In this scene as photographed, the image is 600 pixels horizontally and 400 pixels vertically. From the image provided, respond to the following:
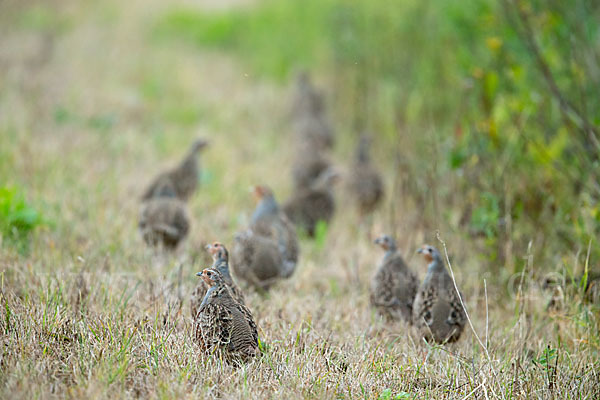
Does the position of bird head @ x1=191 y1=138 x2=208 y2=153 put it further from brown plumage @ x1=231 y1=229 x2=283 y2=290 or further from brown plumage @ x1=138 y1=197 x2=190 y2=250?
brown plumage @ x1=231 y1=229 x2=283 y2=290

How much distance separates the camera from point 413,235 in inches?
266

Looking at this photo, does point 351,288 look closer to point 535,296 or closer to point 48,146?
point 535,296

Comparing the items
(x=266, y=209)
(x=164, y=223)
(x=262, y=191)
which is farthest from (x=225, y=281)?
(x=262, y=191)

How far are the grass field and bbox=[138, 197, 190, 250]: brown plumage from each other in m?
0.16

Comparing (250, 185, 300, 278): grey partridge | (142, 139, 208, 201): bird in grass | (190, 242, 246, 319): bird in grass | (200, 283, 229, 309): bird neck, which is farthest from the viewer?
(142, 139, 208, 201): bird in grass

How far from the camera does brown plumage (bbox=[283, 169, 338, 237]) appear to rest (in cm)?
770

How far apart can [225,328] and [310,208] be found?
383cm

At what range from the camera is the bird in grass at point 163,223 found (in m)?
6.13

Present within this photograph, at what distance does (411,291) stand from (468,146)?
1834 millimetres

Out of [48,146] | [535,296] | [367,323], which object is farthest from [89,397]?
[48,146]

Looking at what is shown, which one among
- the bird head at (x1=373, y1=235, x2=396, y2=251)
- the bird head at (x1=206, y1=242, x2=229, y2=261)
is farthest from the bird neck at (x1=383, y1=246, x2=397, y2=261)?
the bird head at (x1=206, y1=242, x2=229, y2=261)

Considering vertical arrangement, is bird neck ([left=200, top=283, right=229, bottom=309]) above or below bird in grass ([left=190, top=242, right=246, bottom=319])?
above

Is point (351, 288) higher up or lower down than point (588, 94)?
lower down

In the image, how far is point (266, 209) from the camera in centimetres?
674
